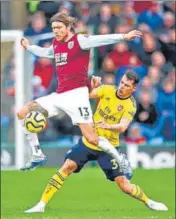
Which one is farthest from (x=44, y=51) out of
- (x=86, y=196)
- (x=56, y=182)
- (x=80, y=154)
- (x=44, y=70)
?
(x=44, y=70)

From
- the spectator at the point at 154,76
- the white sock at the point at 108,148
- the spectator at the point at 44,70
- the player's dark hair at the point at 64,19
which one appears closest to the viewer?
the player's dark hair at the point at 64,19

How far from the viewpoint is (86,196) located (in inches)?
697

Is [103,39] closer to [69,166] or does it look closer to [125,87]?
[125,87]

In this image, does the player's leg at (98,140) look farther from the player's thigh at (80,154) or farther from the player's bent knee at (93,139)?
the player's thigh at (80,154)

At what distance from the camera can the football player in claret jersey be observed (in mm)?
12812

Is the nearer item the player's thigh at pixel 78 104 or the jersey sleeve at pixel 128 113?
the player's thigh at pixel 78 104

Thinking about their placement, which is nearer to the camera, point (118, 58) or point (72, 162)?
point (72, 162)

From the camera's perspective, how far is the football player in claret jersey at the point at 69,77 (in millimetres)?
12812

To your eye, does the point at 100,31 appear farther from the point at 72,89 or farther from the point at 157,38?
the point at 72,89

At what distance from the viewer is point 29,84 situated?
69.2 ft

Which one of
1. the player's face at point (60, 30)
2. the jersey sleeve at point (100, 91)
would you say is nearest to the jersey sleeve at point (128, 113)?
the jersey sleeve at point (100, 91)

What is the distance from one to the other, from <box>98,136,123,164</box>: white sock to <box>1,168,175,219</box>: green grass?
717mm

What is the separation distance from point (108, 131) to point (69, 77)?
1505 millimetres

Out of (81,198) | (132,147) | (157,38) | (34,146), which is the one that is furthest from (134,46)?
(34,146)
